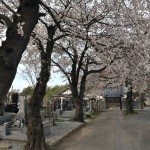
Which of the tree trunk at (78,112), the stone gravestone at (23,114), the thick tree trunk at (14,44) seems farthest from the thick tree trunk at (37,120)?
the tree trunk at (78,112)

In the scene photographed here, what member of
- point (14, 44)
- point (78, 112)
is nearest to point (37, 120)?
point (14, 44)

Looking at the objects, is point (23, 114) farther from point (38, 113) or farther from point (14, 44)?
point (14, 44)

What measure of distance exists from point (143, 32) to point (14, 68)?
28.0ft

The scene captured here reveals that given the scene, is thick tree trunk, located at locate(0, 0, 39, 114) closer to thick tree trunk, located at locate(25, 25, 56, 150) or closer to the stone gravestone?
thick tree trunk, located at locate(25, 25, 56, 150)

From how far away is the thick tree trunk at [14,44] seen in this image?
677 centimetres

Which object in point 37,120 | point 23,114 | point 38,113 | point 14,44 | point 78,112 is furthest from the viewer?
point 78,112

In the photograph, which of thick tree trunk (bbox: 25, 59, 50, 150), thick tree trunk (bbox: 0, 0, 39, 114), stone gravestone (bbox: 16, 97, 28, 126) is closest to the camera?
thick tree trunk (bbox: 0, 0, 39, 114)

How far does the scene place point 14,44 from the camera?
7.13 m

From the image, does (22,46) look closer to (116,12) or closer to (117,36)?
(116,12)

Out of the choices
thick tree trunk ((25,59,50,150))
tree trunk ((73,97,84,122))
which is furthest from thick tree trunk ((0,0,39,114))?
tree trunk ((73,97,84,122))

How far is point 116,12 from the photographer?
1407cm

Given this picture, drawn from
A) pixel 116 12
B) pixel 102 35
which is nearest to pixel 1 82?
pixel 116 12

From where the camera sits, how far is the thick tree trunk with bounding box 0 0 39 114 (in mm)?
6770

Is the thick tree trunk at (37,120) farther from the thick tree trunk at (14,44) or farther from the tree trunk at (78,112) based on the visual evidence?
the tree trunk at (78,112)
